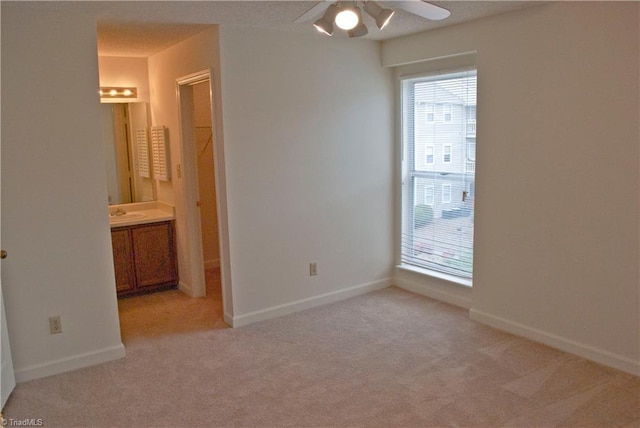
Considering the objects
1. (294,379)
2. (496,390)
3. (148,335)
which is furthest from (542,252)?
(148,335)

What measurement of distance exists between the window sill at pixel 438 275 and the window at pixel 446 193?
0.65 m

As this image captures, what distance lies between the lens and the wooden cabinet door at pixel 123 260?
483 cm

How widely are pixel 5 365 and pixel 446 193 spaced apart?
347 cm

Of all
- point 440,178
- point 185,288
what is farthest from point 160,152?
point 440,178

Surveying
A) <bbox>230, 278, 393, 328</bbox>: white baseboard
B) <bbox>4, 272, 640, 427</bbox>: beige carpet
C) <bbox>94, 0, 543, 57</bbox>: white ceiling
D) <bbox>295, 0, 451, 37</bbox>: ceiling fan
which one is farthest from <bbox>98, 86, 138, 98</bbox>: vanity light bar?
<bbox>295, 0, 451, 37</bbox>: ceiling fan

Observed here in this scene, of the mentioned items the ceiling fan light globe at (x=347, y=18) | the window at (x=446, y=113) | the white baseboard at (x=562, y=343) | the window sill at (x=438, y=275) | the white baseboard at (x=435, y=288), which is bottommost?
the white baseboard at (x=562, y=343)

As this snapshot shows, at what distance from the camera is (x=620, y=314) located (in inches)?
130

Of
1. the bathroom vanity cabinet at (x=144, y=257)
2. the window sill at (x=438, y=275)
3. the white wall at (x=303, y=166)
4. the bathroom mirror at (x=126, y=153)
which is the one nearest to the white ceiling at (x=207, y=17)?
the white wall at (x=303, y=166)

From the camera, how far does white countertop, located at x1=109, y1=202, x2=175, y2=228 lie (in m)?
4.86

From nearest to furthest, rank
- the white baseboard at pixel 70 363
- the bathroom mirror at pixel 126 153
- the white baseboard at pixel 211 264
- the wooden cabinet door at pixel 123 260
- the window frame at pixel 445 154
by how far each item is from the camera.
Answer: the white baseboard at pixel 70 363 → the window frame at pixel 445 154 → the wooden cabinet door at pixel 123 260 → the bathroom mirror at pixel 126 153 → the white baseboard at pixel 211 264

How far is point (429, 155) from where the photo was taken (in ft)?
15.5

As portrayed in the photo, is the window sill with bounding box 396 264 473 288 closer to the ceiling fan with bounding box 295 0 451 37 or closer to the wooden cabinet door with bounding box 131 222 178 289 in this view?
the wooden cabinet door with bounding box 131 222 178 289

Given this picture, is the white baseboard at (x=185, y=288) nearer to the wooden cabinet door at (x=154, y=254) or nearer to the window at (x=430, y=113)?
the wooden cabinet door at (x=154, y=254)

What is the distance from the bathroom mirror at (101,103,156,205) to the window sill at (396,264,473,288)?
8.77ft
